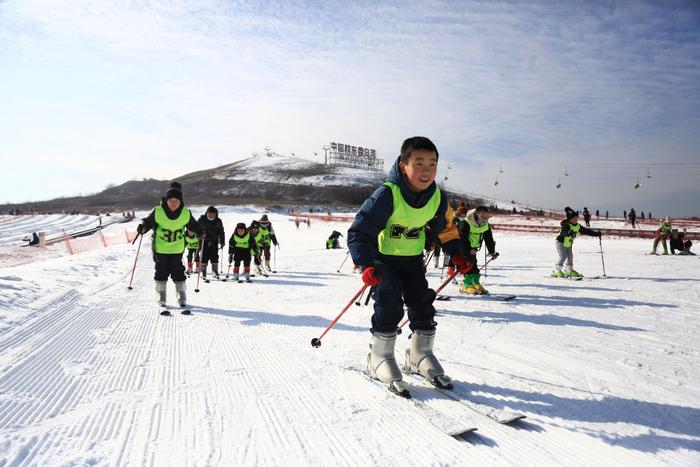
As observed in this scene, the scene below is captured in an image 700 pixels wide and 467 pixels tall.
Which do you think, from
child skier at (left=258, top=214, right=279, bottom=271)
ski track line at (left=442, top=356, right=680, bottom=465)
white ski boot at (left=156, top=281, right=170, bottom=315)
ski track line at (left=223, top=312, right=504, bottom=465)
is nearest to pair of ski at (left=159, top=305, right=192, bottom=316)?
white ski boot at (left=156, top=281, right=170, bottom=315)

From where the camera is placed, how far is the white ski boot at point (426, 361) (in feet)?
11.1

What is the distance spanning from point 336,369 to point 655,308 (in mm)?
6153

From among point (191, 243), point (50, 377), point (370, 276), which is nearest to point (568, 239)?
point (370, 276)

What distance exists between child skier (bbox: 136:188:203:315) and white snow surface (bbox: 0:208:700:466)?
1.97ft

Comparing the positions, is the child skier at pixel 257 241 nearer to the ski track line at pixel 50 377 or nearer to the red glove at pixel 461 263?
the ski track line at pixel 50 377

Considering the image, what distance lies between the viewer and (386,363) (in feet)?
11.2

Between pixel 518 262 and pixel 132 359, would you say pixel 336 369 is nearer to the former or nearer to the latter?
pixel 132 359

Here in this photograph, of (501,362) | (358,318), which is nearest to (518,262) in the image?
(358,318)

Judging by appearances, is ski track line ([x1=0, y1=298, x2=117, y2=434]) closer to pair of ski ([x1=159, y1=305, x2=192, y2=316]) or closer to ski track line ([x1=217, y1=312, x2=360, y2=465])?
pair of ski ([x1=159, y1=305, x2=192, y2=316])

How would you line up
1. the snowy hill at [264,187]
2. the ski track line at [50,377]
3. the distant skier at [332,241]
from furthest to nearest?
the snowy hill at [264,187] → the distant skier at [332,241] → the ski track line at [50,377]

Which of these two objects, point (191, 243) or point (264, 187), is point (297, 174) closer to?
point (264, 187)

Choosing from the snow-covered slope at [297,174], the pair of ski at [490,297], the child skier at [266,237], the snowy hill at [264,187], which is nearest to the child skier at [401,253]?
the pair of ski at [490,297]

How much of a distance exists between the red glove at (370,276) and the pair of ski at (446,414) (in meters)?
0.94

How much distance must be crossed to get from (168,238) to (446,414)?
5664 millimetres
